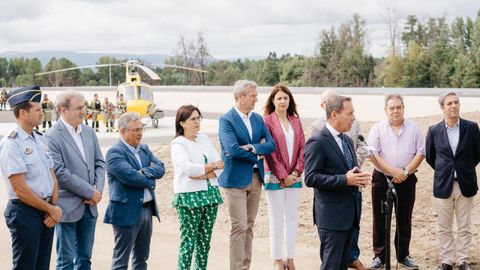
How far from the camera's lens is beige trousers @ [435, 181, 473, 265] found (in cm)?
678

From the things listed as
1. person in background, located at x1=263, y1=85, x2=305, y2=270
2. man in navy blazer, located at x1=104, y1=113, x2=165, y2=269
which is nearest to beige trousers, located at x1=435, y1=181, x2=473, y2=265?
person in background, located at x1=263, y1=85, x2=305, y2=270

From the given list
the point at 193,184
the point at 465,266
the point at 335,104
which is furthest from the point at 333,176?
the point at 465,266

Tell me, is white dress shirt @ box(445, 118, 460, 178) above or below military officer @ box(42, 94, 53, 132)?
above

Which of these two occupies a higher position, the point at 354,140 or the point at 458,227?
the point at 354,140

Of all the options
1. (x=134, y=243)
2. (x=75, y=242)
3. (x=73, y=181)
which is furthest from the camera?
(x=134, y=243)

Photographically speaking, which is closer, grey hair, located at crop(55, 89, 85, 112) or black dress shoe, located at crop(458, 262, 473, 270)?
grey hair, located at crop(55, 89, 85, 112)

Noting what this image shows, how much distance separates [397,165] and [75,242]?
11.2 feet

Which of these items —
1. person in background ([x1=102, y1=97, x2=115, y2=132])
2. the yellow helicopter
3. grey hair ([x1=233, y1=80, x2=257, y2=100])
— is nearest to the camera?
grey hair ([x1=233, y1=80, x2=257, y2=100])

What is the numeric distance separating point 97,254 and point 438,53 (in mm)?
61428

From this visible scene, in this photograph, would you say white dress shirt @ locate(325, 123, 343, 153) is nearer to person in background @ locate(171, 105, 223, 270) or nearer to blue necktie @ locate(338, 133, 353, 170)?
blue necktie @ locate(338, 133, 353, 170)

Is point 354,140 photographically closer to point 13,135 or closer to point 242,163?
point 242,163

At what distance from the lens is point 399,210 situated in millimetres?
7062

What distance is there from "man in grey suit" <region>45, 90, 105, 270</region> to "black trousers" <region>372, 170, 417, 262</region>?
304 centimetres

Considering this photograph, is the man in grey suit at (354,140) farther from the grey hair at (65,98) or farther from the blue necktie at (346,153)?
the grey hair at (65,98)
